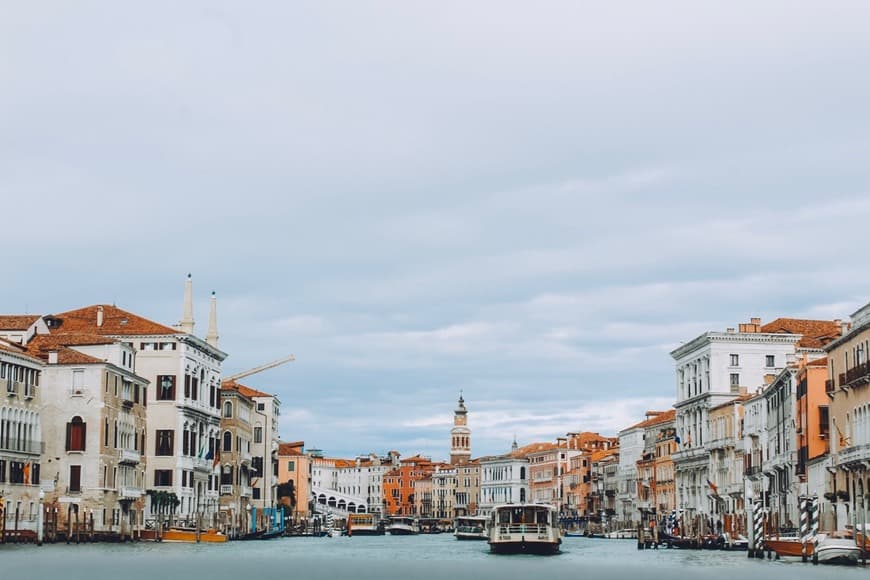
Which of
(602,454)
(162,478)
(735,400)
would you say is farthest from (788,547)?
(602,454)

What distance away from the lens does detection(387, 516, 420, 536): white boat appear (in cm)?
11719

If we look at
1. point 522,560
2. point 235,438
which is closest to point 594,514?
point 235,438

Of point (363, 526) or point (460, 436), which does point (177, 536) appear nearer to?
point (363, 526)

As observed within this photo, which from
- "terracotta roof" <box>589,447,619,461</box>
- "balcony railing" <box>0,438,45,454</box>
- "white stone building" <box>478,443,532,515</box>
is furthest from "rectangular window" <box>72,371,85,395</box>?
"white stone building" <box>478,443,532,515</box>

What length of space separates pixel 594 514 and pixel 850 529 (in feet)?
277

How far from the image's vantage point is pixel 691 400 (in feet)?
275

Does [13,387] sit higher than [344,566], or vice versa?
[13,387]

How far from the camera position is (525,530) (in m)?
51.8

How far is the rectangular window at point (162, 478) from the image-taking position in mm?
64562

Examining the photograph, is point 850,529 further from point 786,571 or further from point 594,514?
point 594,514

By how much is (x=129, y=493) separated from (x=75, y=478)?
13.9ft

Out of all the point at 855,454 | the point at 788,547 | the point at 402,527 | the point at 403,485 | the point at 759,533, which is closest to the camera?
the point at 788,547

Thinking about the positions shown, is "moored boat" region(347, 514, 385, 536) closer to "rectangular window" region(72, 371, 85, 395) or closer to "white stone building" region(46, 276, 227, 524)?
"white stone building" region(46, 276, 227, 524)

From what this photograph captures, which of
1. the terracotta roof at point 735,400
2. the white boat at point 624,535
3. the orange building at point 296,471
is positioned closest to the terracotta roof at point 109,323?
the terracotta roof at point 735,400
